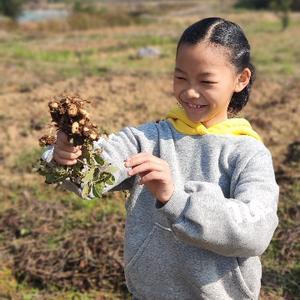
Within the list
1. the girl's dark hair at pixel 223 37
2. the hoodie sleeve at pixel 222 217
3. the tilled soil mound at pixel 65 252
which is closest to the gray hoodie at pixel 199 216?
the hoodie sleeve at pixel 222 217

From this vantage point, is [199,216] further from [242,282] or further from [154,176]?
[242,282]

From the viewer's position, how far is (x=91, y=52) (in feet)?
48.7

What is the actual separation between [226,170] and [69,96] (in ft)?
1.60

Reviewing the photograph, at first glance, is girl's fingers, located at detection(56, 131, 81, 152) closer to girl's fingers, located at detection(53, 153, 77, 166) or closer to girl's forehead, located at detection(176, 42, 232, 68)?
girl's fingers, located at detection(53, 153, 77, 166)

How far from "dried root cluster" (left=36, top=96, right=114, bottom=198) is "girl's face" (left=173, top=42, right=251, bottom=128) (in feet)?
0.95

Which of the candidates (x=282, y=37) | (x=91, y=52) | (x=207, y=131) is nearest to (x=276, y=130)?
(x=207, y=131)

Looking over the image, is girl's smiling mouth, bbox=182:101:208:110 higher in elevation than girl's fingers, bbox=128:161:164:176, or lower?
higher

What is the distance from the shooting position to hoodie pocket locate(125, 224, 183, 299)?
Answer: 1639mm

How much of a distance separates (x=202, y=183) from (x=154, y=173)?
0.14 m

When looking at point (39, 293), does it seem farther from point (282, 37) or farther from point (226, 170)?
point (282, 37)

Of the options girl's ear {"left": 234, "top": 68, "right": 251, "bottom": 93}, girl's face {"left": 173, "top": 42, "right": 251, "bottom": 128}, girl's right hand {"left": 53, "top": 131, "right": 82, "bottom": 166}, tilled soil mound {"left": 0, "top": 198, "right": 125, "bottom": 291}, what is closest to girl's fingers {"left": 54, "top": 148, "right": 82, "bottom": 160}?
girl's right hand {"left": 53, "top": 131, "right": 82, "bottom": 166}

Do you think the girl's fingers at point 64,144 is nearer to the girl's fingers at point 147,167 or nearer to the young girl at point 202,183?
the young girl at point 202,183

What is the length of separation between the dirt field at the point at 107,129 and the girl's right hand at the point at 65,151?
0.24 m

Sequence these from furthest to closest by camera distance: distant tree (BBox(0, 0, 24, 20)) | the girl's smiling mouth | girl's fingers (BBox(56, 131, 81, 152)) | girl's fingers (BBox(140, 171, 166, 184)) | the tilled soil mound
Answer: distant tree (BBox(0, 0, 24, 20)) < the tilled soil mound < the girl's smiling mouth < girl's fingers (BBox(56, 131, 81, 152)) < girl's fingers (BBox(140, 171, 166, 184))
